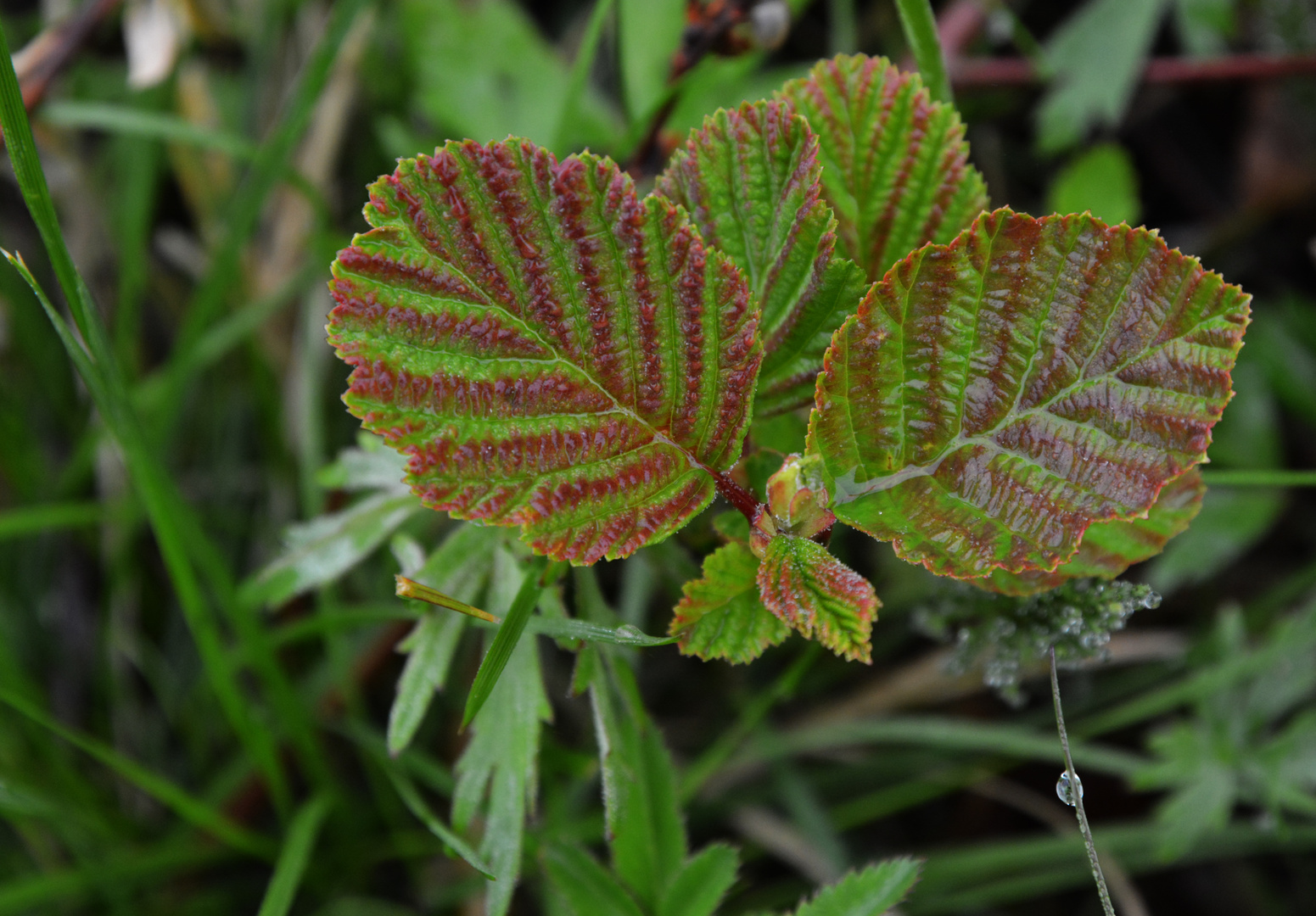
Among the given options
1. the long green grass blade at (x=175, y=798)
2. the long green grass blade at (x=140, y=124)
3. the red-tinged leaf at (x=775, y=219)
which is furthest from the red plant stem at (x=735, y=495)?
the long green grass blade at (x=140, y=124)

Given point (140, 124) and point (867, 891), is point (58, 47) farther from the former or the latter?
point (867, 891)

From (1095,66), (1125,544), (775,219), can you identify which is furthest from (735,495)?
(1095,66)

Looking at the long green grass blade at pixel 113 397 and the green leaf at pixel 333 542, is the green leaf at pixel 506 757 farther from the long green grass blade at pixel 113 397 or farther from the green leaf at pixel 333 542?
the long green grass blade at pixel 113 397

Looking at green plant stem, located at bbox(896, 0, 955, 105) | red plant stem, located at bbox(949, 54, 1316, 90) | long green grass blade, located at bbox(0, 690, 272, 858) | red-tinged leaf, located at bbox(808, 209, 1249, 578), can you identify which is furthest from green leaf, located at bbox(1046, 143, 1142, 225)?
long green grass blade, located at bbox(0, 690, 272, 858)

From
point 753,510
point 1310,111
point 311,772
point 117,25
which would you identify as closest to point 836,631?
point 753,510

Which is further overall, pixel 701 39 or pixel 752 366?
pixel 701 39

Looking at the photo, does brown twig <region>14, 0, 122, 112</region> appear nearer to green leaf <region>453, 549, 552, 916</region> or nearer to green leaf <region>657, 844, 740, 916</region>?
green leaf <region>453, 549, 552, 916</region>
